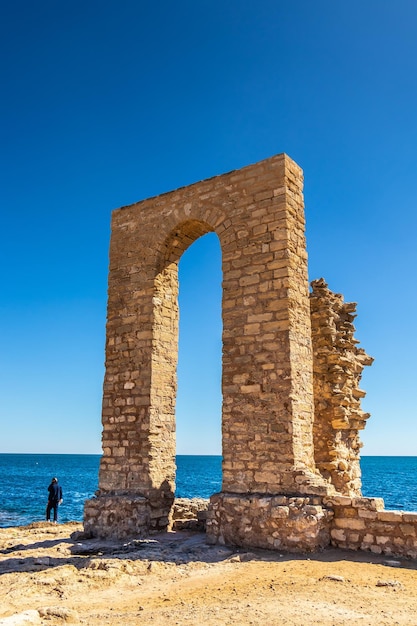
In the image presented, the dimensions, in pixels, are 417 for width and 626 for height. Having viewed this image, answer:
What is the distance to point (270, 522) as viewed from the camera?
6848 millimetres

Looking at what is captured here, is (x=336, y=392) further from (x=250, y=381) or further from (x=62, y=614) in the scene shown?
(x=62, y=614)

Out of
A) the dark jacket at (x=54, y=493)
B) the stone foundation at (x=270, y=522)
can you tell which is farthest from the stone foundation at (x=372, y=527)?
the dark jacket at (x=54, y=493)

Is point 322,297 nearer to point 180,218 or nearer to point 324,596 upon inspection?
point 180,218

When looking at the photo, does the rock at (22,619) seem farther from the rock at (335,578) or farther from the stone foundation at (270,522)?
the stone foundation at (270,522)

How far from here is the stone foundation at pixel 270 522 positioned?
6.57 metres

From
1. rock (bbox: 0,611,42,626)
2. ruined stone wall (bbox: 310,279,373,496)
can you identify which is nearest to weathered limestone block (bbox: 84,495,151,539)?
ruined stone wall (bbox: 310,279,373,496)

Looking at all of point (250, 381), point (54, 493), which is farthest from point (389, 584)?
point (54, 493)

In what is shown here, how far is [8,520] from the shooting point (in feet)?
69.7

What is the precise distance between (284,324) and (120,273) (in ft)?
12.5

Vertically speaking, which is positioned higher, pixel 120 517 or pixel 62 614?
pixel 120 517

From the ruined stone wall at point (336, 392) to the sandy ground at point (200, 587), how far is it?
3096 millimetres

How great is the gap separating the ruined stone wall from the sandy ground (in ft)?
10.2

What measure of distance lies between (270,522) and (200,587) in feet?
5.75

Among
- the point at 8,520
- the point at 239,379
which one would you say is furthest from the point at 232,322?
the point at 8,520
